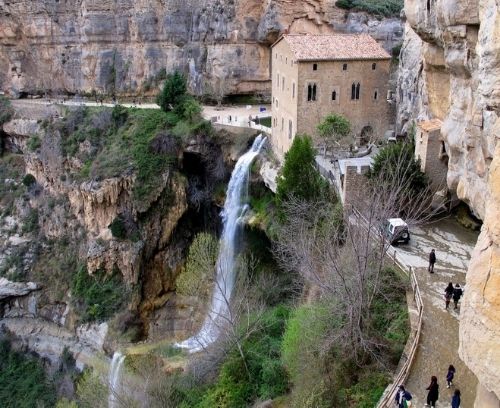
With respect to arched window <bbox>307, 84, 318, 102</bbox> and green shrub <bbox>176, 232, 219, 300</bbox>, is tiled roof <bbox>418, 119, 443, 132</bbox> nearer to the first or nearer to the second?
arched window <bbox>307, 84, 318, 102</bbox>

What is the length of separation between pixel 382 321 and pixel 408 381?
3.13 meters

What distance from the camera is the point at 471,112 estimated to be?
55.3 feet

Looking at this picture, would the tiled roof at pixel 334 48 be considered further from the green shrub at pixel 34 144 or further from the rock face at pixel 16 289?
the rock face at pixel 16 289

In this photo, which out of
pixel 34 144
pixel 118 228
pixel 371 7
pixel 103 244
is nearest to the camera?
pixel 118 228

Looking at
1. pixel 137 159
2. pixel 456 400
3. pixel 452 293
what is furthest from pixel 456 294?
pixel 137 159

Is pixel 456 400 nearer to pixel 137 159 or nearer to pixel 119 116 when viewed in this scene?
pixel 137 159

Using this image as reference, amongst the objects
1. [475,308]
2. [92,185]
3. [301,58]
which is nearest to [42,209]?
[92,185]

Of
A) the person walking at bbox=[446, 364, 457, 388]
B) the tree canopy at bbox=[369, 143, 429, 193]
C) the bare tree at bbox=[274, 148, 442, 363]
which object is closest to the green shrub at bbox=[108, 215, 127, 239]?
the bare tree at bbox=[274, 148, 442, 363]

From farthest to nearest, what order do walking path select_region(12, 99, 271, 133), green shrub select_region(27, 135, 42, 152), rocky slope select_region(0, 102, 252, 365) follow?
green shrub select_region(27, 135, 42, 152) < walking path select_region(12, 99, 271, 133) < rocky slope select_region(0, 102, 252, 365)

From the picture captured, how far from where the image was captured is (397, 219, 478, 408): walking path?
1428 cm

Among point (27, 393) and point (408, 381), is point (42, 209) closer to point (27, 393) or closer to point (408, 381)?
point (27, 393)

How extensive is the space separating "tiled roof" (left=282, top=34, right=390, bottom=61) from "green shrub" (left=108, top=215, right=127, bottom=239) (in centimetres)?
1543

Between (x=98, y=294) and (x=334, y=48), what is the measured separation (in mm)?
20933

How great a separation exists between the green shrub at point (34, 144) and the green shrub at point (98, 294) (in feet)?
40.2
